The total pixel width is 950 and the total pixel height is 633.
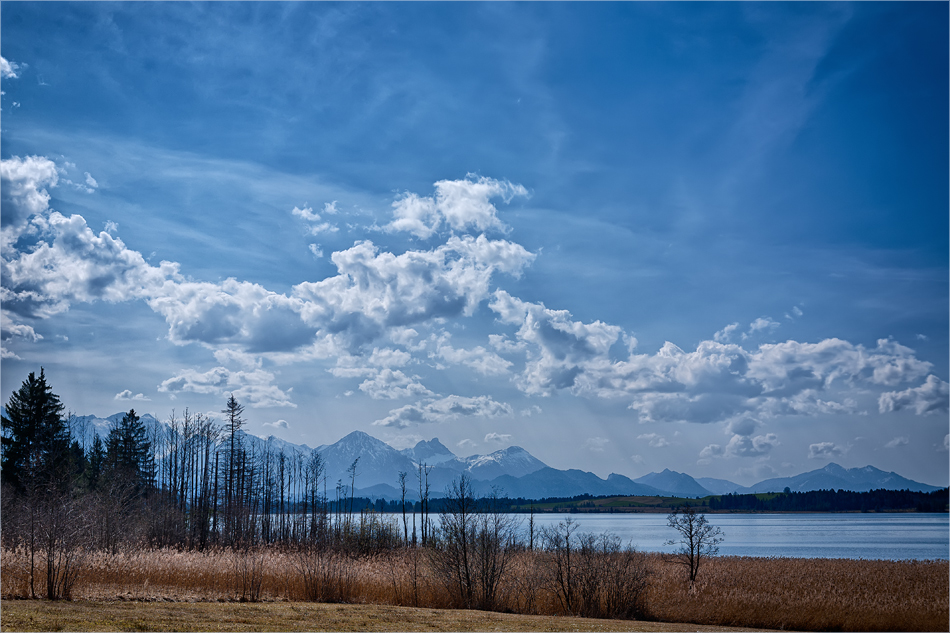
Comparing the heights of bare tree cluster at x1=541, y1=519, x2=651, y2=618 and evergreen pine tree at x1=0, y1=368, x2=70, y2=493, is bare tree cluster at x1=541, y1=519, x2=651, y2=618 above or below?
below

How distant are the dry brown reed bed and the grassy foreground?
2353 millimetres

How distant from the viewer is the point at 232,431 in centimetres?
6419

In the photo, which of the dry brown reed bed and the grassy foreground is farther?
the dry brown reed bed

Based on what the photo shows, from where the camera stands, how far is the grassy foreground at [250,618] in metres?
15.0

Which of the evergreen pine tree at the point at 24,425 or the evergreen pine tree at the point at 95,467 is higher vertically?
the evergreen pine tree at the point at 24,425

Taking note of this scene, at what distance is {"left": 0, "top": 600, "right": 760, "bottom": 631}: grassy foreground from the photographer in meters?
15.0

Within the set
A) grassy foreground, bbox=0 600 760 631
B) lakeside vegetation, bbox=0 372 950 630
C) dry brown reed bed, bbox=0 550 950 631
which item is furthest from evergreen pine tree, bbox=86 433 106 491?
grassy foreground, bbox=0 600 760 631

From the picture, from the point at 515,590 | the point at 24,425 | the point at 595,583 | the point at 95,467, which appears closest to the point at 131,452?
the point at 95,467

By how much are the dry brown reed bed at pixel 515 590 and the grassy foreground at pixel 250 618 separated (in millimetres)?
2353

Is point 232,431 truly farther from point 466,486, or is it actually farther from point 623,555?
point 623,555

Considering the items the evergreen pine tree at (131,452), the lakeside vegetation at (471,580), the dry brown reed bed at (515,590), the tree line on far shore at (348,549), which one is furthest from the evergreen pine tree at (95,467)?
the dry brown reed bed at (515,590)

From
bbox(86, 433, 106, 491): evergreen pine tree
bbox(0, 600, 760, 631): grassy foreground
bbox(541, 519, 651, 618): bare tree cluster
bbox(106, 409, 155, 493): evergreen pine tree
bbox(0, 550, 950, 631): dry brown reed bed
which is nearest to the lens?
bbox(0, 600, 760, 631): grassy foreground

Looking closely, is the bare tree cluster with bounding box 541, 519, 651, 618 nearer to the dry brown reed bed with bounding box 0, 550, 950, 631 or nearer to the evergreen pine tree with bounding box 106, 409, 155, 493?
the dry brown reed bed with bounding box 0, 550, 950, 631

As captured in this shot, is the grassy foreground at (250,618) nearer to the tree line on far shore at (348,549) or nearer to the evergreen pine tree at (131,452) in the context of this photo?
the tree line on far shore at (348,549)
